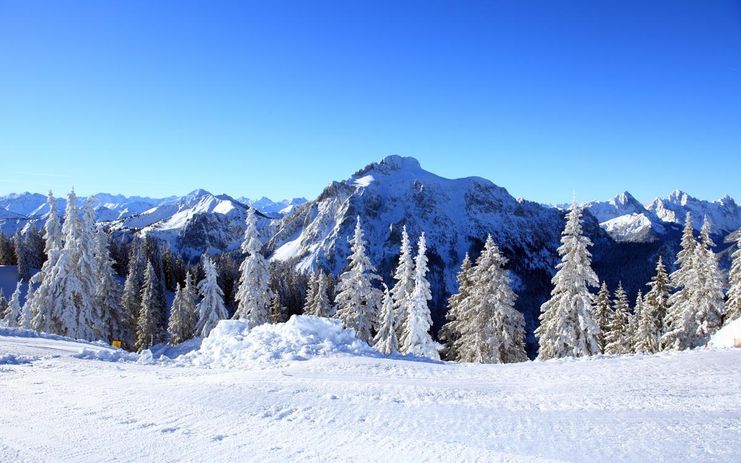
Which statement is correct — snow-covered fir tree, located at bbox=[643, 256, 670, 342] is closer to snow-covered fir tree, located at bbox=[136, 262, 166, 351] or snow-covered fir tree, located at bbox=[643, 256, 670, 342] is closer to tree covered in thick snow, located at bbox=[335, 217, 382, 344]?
tree covered in thick snow, located at bbox=[335, 217, 382, 344]

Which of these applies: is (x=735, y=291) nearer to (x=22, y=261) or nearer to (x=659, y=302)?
(x=659, y=302)

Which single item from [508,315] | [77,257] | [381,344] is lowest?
[381,344]

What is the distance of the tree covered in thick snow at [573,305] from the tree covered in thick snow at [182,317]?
1418 inches

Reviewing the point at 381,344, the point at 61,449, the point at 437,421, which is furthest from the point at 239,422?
the point at 381,344

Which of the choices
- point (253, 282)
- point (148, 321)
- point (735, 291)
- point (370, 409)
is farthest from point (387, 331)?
point (148, 321)

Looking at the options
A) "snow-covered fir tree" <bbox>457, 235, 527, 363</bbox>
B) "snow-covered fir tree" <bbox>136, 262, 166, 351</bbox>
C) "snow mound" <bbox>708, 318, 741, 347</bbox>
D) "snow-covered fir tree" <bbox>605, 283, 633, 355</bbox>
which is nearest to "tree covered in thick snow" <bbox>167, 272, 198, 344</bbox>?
"snow-covered fir tree" <bbox>136, 262, 166, 351</bbox>

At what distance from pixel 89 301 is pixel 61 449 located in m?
31.6

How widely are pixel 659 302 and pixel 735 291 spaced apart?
6558 mm

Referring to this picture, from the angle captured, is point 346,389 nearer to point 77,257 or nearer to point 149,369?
point 149,369

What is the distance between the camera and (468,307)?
30.1 m

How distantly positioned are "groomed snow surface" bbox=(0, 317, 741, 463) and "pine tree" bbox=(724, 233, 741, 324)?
69.2 ft

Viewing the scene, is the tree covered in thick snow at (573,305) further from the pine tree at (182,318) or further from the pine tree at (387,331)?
the pine tree at (182,318)

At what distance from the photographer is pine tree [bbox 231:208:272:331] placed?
3306cm

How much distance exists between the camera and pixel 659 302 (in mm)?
34500
